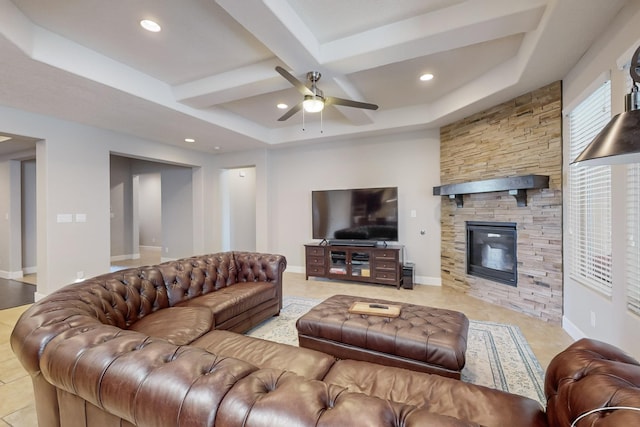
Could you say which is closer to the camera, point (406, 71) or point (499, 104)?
point (406, 71)

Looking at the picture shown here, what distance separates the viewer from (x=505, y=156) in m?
3.81

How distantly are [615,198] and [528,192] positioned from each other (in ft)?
4.29

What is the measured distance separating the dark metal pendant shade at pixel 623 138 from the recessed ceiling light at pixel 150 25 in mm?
3150

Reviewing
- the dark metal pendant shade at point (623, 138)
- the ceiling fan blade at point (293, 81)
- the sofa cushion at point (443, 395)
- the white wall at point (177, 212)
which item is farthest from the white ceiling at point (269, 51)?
the white wall at point (177, 212)

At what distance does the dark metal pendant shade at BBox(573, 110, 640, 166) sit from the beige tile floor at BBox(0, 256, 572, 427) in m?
2.20

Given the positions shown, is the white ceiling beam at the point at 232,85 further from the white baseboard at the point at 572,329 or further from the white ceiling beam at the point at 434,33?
the white baseboard at the point at 572,329

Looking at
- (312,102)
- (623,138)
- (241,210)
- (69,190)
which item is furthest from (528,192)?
(69,190)

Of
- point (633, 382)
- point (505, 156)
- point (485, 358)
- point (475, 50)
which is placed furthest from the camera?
point (505, 156)

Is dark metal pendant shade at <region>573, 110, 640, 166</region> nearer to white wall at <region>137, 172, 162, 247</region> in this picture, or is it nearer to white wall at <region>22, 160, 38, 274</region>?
white wall at <region>22, 160, 38, 274</region>

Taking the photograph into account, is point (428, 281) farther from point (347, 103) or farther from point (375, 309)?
point (347, 103)

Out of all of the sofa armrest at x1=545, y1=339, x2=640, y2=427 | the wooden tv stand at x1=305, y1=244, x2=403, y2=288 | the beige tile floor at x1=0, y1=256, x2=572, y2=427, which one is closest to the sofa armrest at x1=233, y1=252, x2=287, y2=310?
the beige tile floor at x1=0, y1=256, x2=572, y2=427

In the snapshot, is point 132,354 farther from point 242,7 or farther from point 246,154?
point 246,154

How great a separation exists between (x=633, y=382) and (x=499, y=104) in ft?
12.5

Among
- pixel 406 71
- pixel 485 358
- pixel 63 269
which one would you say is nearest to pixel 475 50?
pixel 406 71
